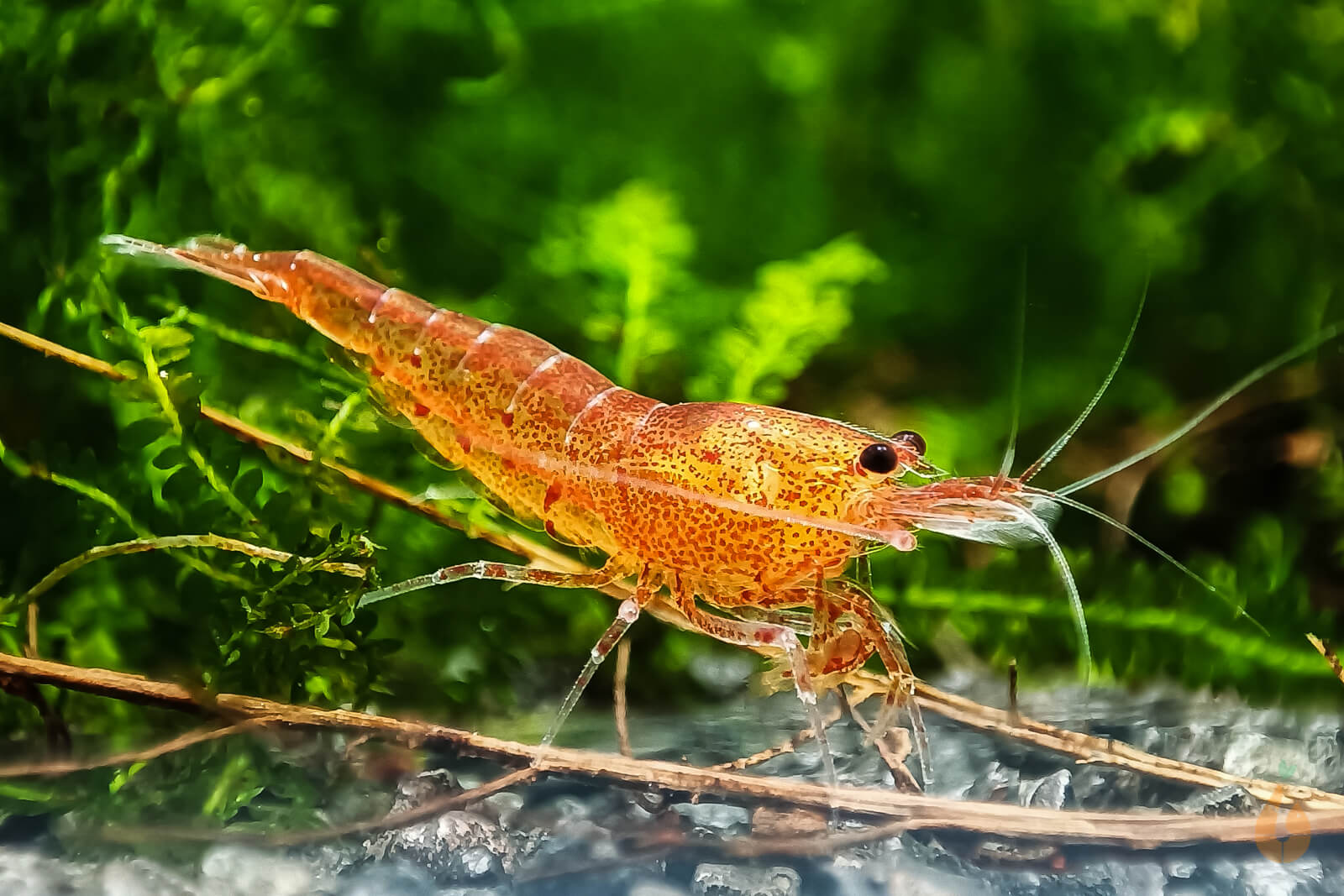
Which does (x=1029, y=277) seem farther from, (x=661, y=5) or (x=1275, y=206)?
(x=661, y=5)

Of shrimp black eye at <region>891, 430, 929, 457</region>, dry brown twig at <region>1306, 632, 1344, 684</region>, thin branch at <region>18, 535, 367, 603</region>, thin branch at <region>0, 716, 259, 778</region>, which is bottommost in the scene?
thin branch at <region>0, 716, 259, 778</region>

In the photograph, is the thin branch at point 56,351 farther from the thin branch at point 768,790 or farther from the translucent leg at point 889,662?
the translucent leg at point 889,662

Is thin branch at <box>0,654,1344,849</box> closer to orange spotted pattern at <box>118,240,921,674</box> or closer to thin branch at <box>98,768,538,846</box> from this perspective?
thin branch at <box>98,768,538,846</box>

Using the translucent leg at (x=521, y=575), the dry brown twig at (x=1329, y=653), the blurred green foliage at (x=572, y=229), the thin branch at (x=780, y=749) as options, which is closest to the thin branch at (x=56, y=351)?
the blurred green foliage at (x=572, y=229)

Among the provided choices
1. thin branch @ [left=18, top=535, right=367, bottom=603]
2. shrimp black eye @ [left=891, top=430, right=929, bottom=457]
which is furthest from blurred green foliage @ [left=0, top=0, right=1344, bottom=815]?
shrimp black eye @ [left=891, top=430, right=929, bottom=457]

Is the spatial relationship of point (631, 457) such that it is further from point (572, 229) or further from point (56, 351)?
point (56, 351)

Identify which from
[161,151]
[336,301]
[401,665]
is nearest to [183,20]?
[161,151]
